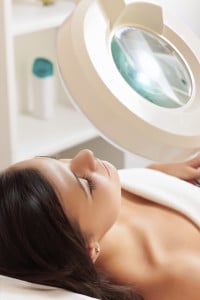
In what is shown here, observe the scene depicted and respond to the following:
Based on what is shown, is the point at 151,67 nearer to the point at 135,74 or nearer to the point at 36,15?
the point at 135,74

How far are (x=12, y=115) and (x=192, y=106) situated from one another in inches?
28.6

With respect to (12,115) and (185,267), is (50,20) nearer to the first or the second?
(12,115)

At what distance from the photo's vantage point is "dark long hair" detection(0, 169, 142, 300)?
804 mm

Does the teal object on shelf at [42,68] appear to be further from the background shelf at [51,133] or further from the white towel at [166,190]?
the white towel at [166,190]

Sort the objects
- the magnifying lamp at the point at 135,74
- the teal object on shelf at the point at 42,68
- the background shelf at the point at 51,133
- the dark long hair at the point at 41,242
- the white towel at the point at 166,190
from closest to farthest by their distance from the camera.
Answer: the magnifying lamp at the point at 135,74 → the dark long hair at the point at 41,242 → the white towel at the point at 166,190 → the background shelf at the point at 51,133 → the teal object on shelf at the point at 42,68

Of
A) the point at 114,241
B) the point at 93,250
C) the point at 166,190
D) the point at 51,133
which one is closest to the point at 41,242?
the point at 93,250

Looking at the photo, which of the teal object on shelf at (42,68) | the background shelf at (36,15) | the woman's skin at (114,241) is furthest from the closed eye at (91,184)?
the teal object on shelf at (42,68)

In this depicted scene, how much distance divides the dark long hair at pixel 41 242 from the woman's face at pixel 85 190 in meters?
0.02

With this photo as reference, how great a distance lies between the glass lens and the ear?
25cm

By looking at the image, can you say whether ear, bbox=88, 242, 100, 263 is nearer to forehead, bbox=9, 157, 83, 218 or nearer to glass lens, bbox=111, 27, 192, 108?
forehead, bbox=9, 157, 83, 218

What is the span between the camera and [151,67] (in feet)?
2.63

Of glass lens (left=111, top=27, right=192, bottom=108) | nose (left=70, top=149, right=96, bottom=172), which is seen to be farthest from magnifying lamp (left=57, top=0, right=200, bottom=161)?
nose (left=70, top=149, right=96, bottom=172)

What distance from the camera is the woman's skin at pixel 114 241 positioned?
0.87 meters

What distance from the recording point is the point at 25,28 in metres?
1.41
